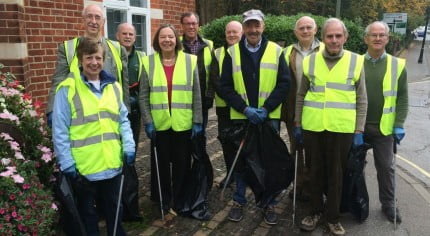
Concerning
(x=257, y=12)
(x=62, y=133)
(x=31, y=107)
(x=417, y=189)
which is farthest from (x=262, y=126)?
(x=417, y=189)

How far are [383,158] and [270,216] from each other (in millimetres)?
1316

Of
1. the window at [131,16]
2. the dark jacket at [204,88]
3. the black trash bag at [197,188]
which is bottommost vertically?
the black trash bag at [197,188]

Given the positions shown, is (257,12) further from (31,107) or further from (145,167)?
(145,167)

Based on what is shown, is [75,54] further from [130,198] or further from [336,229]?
[336,229]

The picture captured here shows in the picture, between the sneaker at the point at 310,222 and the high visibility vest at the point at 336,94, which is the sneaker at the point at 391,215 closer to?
the sneaker at the point at 310,222

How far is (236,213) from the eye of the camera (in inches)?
163

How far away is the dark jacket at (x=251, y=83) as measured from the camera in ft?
12.7

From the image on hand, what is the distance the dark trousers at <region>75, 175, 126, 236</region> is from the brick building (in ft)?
7.69

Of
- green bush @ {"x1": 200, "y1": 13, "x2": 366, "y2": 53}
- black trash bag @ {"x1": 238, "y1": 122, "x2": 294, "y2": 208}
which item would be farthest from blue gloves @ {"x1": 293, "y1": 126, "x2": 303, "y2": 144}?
green bush @ {"x1": 200, "y1": 13, "x2": 366, "y2": 53}

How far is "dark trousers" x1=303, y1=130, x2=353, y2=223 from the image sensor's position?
12.3 ft

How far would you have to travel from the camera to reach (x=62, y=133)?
295 cm

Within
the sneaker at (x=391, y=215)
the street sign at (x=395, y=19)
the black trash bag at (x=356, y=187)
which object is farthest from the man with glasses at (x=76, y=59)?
the street sign at (x=395, y=19)

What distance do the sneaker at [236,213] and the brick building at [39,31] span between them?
2937 mm

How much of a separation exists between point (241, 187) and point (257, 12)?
1.76m
